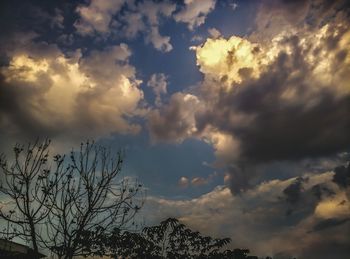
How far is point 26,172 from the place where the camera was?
29.1ft

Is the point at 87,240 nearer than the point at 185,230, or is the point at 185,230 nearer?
A: the point at 87,240

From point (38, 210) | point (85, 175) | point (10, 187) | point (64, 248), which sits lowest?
point (64, 248)

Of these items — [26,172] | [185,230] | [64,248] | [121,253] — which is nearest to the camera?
[64,248]

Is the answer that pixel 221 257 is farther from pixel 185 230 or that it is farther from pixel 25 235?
pixel 25 235

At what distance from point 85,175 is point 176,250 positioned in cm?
1132

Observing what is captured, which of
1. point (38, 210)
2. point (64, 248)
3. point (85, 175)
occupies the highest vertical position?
point (85, 175)

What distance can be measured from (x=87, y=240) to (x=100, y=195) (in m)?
1.28

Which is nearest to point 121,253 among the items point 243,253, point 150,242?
point 150,242

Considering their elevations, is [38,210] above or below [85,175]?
below

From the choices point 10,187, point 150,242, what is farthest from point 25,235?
point 150,242

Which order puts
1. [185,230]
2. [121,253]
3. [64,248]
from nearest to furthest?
[64,248] < [121,253] < [185,230]

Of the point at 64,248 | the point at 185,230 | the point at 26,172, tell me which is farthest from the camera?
the point at 185,230

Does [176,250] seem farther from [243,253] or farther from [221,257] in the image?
[243,253]

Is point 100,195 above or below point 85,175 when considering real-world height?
below
